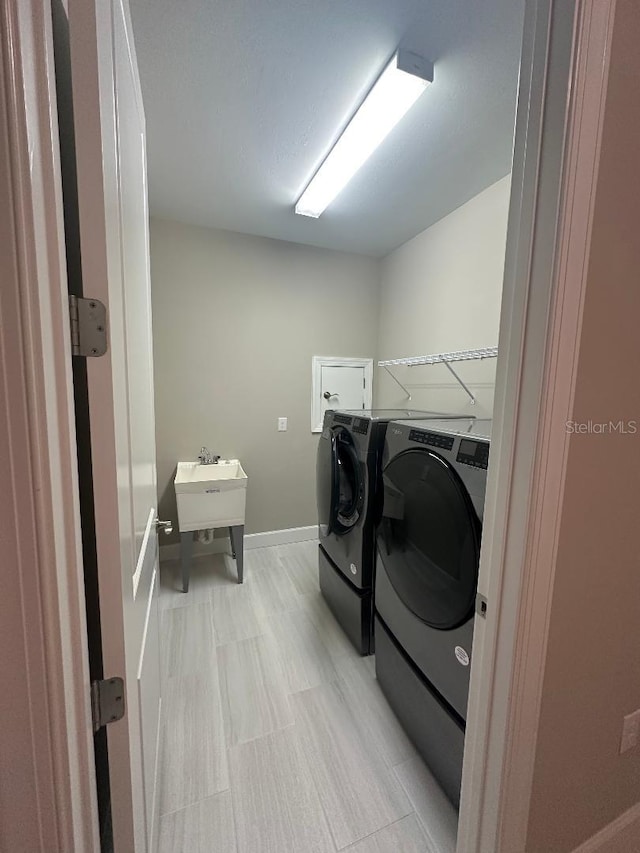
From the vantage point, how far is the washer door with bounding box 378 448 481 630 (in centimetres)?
98

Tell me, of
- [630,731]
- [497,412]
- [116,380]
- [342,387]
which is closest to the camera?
[116,380]

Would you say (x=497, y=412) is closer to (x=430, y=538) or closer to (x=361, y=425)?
(x=430, y=538)

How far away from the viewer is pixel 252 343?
8.57ft

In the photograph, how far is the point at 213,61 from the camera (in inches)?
45.7

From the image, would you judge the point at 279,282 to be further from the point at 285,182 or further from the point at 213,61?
the point at 213,61

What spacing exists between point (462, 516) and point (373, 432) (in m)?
0.61

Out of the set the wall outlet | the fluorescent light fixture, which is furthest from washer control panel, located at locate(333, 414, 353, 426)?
the wall outlet

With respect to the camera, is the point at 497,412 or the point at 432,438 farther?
the point at 432,438

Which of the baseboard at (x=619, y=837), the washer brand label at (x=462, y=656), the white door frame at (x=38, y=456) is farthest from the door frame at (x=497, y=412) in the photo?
the baseboard at (x=619, y=837)

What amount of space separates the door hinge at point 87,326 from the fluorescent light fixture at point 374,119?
1331mm

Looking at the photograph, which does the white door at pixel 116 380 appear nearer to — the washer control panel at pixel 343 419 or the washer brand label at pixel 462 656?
the washer brand label at pixel 462 656

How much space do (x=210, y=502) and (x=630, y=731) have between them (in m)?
2.07

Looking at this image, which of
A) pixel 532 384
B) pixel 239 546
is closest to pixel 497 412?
pixel 532 384

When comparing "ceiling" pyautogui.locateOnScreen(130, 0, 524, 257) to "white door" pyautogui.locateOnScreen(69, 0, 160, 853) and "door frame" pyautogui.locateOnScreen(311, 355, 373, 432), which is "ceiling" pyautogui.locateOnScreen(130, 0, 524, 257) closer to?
"white door" pyautogui.locateOnScreen(69, 0, 160, 853)
